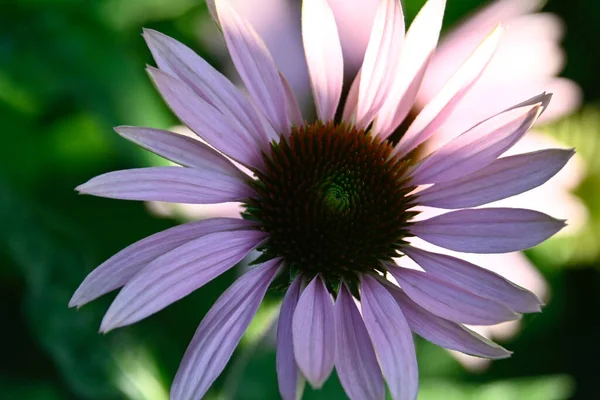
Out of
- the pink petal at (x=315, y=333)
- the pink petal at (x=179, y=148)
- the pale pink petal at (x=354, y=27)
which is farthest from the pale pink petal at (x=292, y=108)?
the pale pink petal at (x=354, y=27)

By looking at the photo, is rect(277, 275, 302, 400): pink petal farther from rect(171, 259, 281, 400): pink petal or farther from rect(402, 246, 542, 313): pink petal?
rect(402, 246, 542, 313): pink petal

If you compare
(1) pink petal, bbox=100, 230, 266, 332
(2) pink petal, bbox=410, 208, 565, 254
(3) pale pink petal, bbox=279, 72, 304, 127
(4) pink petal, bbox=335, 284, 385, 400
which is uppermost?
(3) pale pink petal, bbox=279, 72, 304, 127

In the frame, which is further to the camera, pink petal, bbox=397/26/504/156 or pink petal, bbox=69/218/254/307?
pink petal, bbox=397/26/504/156

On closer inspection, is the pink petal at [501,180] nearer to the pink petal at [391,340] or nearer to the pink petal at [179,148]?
the pink petal at [391,340]

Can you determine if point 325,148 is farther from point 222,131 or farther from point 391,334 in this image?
point 391,334

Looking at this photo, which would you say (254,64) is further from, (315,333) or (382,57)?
(315,333)

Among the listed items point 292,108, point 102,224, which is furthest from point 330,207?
point 102,224

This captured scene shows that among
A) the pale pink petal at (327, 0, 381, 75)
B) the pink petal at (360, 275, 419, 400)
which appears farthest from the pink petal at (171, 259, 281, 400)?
the pale pink petal at (327, 0, 381, 75)
